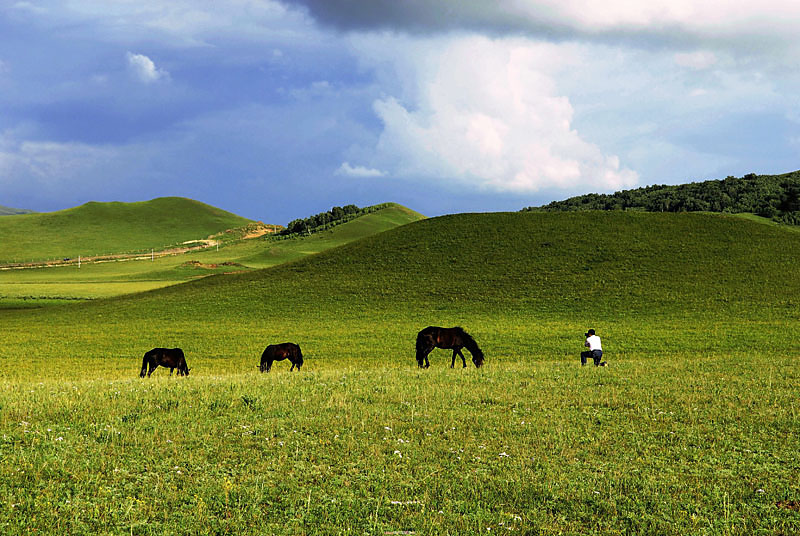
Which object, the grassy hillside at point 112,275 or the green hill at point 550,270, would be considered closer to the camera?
the green hill at point 550,270

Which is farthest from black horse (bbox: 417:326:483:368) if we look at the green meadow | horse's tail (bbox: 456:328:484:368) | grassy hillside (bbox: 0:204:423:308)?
grassy hillside (bbox: 0:204:423:308)

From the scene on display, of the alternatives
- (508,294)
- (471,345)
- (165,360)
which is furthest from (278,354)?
(508,294)

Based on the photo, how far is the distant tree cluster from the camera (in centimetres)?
13225

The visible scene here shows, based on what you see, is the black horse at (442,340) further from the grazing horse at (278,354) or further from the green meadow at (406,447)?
the grazing horse at (278,354)

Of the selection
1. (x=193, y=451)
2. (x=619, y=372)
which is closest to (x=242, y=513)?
(x=193, y=451)

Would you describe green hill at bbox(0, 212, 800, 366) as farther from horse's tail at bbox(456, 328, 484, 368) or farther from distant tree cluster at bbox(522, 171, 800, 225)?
distant tree cluster at bbox(522, 171, 800, 225)

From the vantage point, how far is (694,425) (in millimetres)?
13242

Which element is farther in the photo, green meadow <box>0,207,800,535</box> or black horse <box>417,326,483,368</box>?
black horse <box>417,326,483,368</box>

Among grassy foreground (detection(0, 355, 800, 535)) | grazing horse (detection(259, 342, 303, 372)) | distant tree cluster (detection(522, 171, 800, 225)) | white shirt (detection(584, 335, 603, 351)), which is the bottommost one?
grassy foreground (detection(0, 355, 800, 535))

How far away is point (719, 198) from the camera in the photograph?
143875 mm

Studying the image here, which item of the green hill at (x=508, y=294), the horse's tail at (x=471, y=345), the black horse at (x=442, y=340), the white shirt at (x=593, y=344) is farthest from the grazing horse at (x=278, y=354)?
the white shirt at (x=593, y=344)

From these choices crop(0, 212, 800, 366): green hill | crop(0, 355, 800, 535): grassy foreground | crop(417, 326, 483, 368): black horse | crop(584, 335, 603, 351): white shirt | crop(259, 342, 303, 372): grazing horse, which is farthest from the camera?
crop(0, 212, 800, 366): green hill

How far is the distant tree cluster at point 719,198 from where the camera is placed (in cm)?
13225

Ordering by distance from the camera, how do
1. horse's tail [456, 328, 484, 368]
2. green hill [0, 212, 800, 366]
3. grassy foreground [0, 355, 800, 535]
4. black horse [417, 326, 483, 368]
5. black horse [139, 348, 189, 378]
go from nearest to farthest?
grassy foreground [0, 355, 800, 535] < black horse [139, 348, 189, 378] < black horse [417, 326, 483, 368] < horse's tail [456, 328, 484, 368] < green hill [0, 212, 800, 366]
